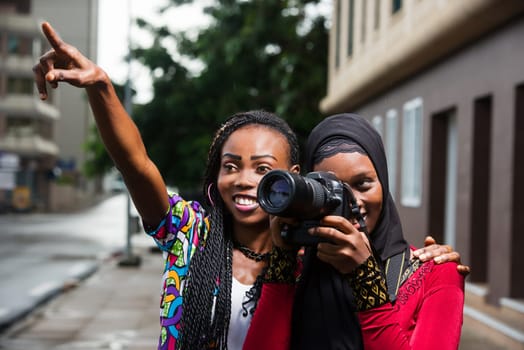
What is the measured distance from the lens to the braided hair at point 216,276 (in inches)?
89.5

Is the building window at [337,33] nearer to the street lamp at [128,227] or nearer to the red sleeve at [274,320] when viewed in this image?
the street lamp at [128,227]

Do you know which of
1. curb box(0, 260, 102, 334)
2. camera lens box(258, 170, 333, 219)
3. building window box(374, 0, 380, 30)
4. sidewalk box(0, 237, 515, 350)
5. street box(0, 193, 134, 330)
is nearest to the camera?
camera lens box(258, 170, 333, 219)

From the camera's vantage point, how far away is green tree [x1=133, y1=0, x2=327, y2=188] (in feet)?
65.6

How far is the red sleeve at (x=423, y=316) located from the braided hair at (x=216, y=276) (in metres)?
0.52

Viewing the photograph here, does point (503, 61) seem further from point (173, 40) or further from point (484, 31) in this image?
point (173, 40)

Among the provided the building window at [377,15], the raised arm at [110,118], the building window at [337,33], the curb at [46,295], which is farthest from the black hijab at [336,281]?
the building window at [337,33]

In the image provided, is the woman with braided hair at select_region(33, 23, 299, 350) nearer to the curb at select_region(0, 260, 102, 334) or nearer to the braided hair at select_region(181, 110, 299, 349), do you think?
the braided hair at select_region(181, 110, 299, 349)

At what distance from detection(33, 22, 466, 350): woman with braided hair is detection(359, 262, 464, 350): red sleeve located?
31 cm

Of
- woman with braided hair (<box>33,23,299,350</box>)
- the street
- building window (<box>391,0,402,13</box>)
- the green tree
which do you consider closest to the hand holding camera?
woman with braided hair (<box>33,23,299,350</box>)

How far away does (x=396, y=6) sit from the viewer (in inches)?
508

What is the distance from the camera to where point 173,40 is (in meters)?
24.2

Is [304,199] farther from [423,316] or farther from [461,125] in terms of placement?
[461,125]

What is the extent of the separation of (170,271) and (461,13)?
737 cm

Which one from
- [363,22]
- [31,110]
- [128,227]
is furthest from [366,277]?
[31,110]
